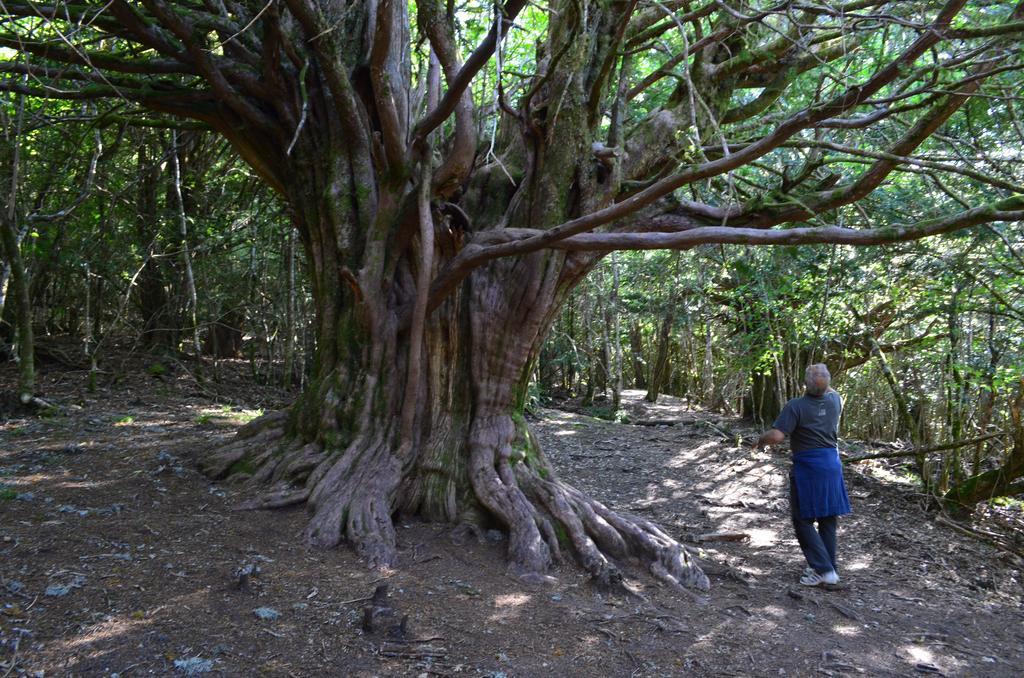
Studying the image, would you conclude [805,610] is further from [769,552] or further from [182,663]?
[182,663]

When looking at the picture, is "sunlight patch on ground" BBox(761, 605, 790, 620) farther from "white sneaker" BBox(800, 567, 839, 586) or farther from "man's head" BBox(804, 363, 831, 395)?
"man's head" BBox(804, 363, 831, 395)

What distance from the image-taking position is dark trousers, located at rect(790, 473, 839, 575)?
17.6 feet

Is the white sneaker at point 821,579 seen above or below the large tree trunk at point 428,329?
below

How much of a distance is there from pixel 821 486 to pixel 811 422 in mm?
491

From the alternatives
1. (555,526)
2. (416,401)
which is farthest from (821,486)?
(416,401)

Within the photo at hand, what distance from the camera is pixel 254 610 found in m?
3.65

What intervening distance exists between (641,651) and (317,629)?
1765mm

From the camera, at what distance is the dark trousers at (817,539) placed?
5.37m

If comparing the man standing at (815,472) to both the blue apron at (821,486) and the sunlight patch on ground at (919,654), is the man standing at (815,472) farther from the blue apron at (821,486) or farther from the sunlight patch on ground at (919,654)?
the sunlight patch on ground at (919,654)

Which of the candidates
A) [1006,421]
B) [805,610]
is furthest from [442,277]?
[1006,421]

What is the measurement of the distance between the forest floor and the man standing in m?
0.28

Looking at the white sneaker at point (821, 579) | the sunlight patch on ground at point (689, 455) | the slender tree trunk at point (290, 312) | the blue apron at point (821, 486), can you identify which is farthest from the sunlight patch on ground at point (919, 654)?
the slender tree trunk at point (290, 312)

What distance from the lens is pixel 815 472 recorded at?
538 centimetres

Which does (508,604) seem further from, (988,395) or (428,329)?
(988,395)
